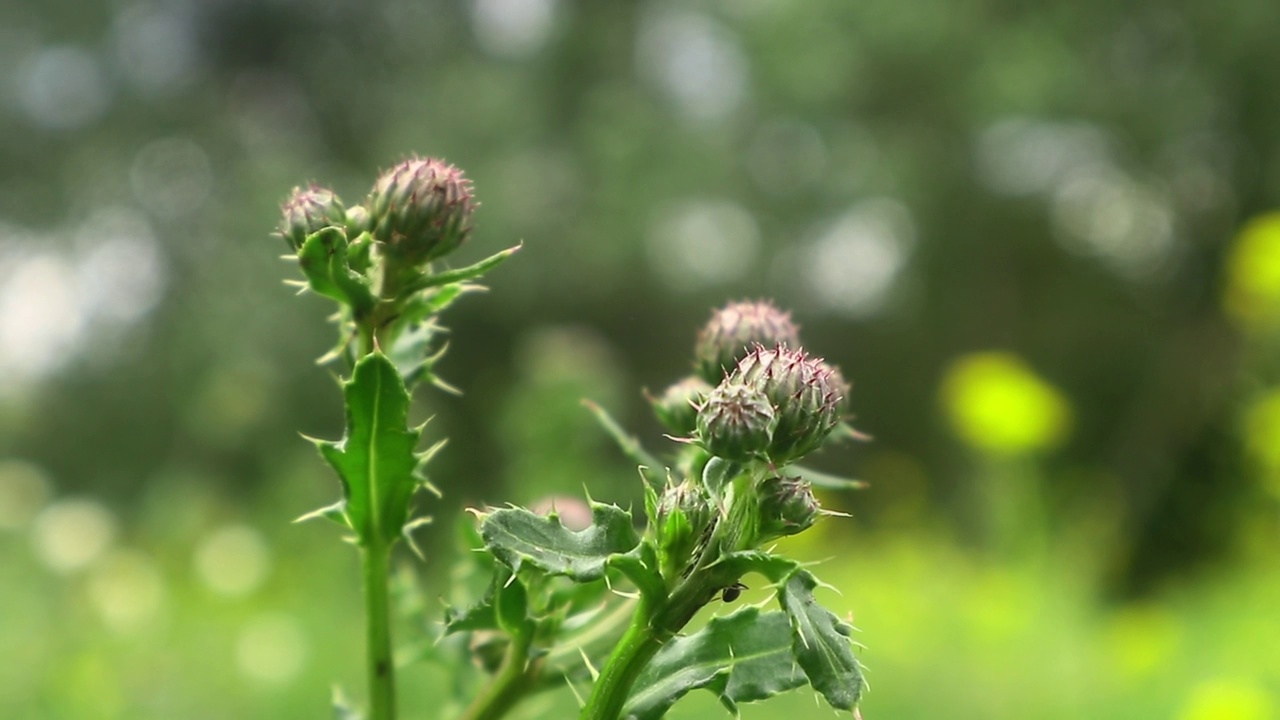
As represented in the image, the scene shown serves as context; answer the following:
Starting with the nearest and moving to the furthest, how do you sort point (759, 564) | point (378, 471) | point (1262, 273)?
point (759, 564)
point (378, 471)
point (1262, 273)

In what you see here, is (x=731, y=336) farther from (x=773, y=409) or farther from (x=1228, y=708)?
(x=1228, y=708)

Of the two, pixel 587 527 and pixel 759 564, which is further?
pixel 587 527

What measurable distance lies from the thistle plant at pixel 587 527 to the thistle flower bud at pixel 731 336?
0.14 metres

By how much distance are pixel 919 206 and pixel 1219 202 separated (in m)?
3.36

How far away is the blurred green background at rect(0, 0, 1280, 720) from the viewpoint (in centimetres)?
930

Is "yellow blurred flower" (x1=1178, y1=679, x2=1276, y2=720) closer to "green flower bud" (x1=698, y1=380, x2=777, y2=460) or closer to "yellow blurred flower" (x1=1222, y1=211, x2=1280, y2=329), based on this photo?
"green flower bud" (x1=698, y1=380, x2=777, y2=460)

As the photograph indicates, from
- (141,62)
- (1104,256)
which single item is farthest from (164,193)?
(1104,256)

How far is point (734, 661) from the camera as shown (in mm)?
1204

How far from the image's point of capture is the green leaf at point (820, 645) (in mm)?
1047

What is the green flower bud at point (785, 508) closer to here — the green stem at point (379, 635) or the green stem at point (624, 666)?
the green stem at point (624, 666)

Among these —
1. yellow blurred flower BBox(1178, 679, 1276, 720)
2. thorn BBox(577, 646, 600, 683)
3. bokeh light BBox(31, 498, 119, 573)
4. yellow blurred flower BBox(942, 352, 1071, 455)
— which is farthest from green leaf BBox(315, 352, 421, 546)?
yellow blurred flower BBox(942, 352, 1071, 455)

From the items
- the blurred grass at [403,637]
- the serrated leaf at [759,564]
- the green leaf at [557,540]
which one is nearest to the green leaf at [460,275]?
the green leaf at [557,540]

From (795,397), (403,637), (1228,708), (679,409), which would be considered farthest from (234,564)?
(795,397)

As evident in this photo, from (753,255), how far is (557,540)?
13.6 m
